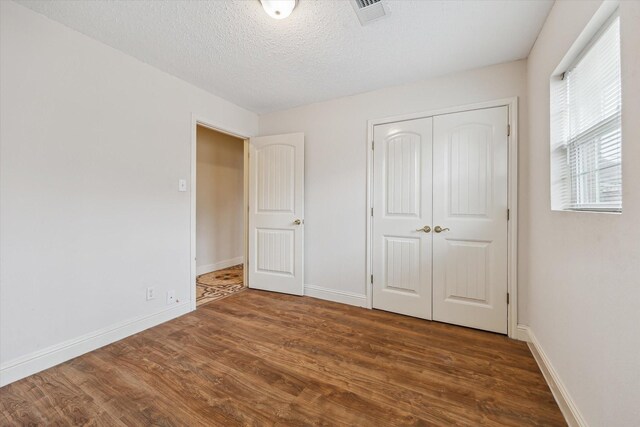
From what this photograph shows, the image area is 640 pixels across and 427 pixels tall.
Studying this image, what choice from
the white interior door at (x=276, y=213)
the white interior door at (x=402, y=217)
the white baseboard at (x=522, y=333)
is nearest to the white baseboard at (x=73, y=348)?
the white interior door at (x=276, y=213)

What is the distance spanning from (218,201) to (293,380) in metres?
3.59

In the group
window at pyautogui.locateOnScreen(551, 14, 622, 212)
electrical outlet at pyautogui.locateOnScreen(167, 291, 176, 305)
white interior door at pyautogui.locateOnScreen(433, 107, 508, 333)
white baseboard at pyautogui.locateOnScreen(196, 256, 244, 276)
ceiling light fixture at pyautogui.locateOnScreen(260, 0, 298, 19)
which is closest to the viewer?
window at pyautogui.locateOnScreen(551, 14, 622, 212)

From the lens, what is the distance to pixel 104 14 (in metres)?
1.71

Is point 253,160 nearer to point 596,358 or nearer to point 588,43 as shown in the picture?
point 588,43

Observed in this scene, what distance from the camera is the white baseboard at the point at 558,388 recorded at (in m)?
1.23

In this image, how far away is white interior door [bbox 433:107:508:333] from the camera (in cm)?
221

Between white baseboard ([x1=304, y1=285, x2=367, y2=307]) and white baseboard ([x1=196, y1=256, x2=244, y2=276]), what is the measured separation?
2.02 m

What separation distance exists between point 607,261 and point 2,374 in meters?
3.21

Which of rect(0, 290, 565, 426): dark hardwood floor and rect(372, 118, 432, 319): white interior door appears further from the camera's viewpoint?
rect(372, 118, 432, 319): white interior door

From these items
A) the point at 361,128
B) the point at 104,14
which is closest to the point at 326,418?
the point at 361,128

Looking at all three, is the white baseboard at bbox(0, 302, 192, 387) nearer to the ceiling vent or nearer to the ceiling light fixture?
the ceiling light fixture

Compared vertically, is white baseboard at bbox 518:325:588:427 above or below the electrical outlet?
below

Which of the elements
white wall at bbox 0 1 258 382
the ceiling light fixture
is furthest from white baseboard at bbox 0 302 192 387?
the ceiling light fixture

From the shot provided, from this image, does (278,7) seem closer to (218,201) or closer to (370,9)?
(370,9)
